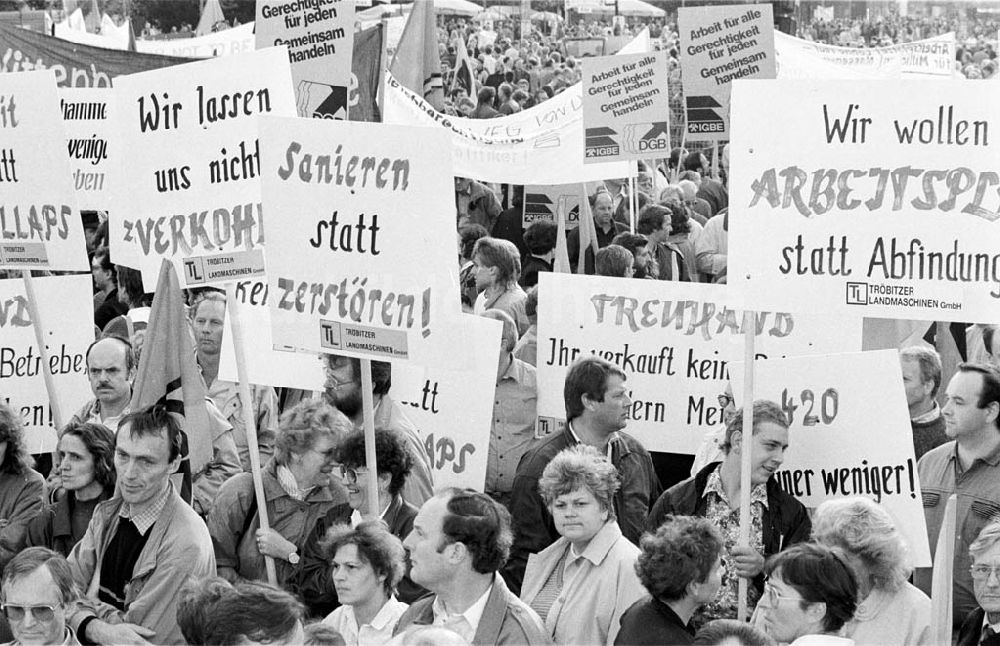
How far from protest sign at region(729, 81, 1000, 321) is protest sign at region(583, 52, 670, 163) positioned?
5780 millimetres

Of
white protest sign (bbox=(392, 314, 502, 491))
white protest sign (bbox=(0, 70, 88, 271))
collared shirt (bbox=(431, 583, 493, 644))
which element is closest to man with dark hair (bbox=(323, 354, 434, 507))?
white protest sign (bbox=(392, 314, 502, 491))

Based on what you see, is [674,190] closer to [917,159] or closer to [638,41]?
[638,41]

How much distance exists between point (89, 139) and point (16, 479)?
4.95 metres

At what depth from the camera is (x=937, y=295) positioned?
198 inches

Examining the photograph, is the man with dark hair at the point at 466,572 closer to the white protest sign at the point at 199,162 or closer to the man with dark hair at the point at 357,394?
the man with dark hair at the point at 357,394

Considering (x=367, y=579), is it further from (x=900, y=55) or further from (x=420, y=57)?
(x=900, y=55)

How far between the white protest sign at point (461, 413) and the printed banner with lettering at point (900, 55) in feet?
38.6

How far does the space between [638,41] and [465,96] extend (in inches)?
226

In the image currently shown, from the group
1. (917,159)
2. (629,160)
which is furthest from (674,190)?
(917,159)

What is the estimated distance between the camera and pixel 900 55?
58.7 ft

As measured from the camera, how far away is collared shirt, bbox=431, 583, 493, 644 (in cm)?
414

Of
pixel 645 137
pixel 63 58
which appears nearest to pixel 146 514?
pixel 645 137

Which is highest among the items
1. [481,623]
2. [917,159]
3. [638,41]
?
[638,41]

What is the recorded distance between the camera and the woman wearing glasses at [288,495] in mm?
5168
